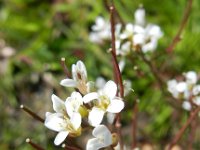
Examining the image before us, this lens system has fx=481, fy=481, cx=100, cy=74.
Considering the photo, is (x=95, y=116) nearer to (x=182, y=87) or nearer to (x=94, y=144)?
(x=94, y=144)

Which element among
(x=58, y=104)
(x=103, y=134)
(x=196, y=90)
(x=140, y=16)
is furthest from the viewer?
(x=140, y=16)

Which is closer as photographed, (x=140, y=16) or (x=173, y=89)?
(x=173, y=89)

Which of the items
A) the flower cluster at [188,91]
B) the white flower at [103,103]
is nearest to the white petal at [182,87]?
the flower cluster at [188,91]

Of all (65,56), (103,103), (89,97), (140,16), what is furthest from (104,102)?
(65,56)

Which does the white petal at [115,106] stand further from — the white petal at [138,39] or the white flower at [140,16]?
the white flower at [140,16]

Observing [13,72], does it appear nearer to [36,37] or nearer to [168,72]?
[36,37]

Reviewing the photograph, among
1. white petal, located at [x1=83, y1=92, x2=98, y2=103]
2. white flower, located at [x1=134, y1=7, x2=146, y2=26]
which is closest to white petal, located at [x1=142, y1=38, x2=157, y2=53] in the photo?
white flower, located at [x1=134, y1=7, x2=146, y2=26]
